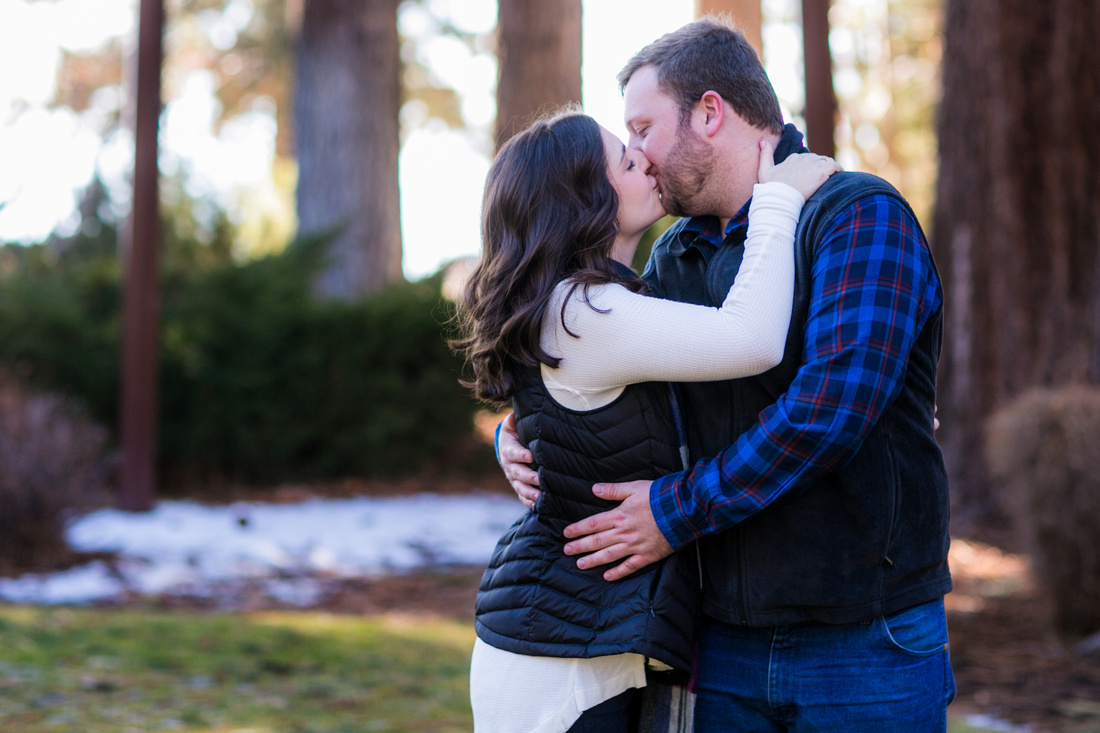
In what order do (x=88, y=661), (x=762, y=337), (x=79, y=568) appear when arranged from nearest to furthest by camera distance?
(x=762, y=337) → (x=88, y=661) → (x=79, y=568)

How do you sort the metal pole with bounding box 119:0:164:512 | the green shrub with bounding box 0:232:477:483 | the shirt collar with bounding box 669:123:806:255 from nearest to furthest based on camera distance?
the shirt collar with bounding box 669:123:806:255 → the metal pole with bounding box 119:0:164:512 → the green shrub with bounding box 0:232:477:483

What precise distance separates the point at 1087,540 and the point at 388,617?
381 centimetres

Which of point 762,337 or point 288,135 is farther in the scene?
point 288,135

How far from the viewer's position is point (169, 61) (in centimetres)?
2386

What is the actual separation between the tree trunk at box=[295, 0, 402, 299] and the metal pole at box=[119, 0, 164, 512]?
492 centimetres

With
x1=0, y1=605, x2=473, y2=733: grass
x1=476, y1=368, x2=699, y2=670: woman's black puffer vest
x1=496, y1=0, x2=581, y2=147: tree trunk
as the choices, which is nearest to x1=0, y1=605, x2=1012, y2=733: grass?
x1=0, y1=605, x2=473, y2=733: grass

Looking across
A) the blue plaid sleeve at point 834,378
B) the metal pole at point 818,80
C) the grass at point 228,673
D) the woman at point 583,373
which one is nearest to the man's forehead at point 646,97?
the woman at point 583,373

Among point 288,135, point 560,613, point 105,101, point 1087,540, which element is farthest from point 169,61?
point 560,613

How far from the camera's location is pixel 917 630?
6.70 feet

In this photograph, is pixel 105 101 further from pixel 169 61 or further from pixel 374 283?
pixel 374 283

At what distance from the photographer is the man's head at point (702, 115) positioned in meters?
2.28

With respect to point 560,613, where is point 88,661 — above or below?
below

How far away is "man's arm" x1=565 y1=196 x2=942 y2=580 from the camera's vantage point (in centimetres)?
190

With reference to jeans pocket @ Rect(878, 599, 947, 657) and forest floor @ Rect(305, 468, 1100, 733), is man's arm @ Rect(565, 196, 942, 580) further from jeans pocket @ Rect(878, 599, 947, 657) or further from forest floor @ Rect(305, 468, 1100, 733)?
forest floor @ Rect(305, 468, 1100, 733)
